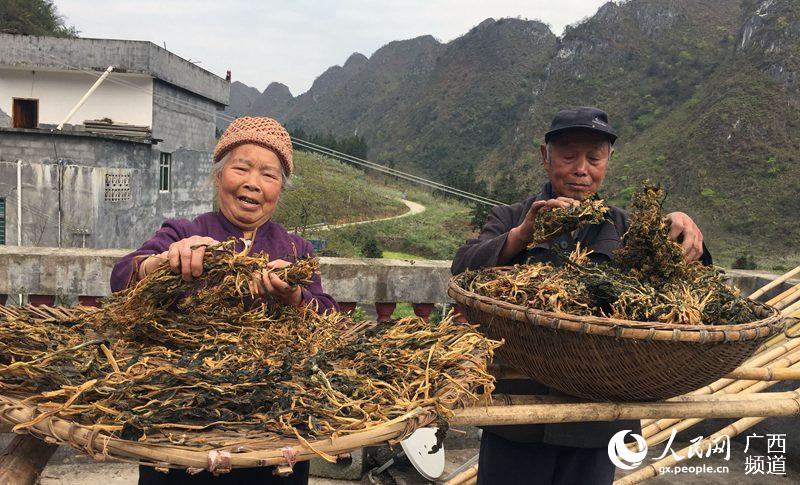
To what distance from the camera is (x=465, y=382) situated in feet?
5.08

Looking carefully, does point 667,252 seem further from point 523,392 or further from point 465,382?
point 465,382

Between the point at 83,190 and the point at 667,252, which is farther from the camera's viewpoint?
the point at 83,190

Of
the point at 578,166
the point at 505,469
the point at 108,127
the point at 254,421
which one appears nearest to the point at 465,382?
the point at 254,421

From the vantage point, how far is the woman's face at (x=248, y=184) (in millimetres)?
2053

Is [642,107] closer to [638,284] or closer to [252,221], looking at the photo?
[638,284]

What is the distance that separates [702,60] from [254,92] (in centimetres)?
14250

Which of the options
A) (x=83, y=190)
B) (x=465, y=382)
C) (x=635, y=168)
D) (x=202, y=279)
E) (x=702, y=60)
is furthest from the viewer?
(x=702, y=60)

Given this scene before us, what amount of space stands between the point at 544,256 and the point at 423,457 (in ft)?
5.59

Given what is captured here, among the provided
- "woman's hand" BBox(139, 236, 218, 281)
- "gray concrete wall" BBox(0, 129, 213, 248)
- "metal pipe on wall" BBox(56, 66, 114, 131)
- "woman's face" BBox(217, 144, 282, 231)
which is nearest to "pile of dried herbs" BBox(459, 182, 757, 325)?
"woman's face" BBox(217, 144, 282, 231)

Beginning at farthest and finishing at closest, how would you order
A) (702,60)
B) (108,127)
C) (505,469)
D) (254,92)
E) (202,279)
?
(254,92), (702,60), (108,127), (505,469), (202,279)

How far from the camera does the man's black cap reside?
2248mm

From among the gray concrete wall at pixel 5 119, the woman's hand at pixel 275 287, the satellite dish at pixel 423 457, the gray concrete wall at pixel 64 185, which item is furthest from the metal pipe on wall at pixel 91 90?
the woman's hand at pixel 275 287

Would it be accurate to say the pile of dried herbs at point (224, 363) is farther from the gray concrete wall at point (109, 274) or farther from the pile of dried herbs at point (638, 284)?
the gray concrete wall at point (109, 274)

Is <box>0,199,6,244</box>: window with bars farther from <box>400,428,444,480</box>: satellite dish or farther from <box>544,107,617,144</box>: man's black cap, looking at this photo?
<box>544,107,617,144</box>: man's black cap
